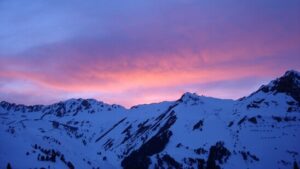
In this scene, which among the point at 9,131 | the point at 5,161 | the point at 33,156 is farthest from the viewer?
the point at 9,131

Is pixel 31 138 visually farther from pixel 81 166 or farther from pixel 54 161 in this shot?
pixel 54 161

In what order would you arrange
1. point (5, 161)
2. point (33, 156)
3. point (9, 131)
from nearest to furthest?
point (5, 161) → point (33, 156) → point (9, 131)

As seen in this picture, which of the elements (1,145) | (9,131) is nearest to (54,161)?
(1,145)

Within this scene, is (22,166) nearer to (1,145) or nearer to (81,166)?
(1,145)

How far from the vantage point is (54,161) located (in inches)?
6275

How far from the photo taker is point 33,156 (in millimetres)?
153875

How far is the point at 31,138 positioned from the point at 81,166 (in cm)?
2384

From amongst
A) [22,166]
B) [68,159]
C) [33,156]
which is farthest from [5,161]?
[68,159]

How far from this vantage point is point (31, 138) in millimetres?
194250

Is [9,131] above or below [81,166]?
above

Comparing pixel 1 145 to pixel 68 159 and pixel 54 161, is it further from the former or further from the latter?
pixel 68 159

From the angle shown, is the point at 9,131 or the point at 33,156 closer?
the point at 33,156

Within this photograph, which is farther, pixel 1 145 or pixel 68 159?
pixel 68 159

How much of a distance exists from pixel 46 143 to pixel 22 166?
185 feet
